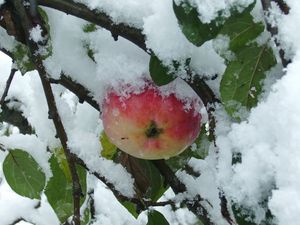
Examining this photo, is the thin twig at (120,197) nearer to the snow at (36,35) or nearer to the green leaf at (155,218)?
the green leaf at (155,218)

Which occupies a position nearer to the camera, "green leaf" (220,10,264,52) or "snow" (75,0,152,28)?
"green leaf" (220,10,264,52)

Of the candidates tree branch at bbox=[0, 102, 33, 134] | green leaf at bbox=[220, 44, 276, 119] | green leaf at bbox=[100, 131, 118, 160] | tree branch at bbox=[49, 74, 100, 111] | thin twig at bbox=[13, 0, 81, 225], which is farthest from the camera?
tree branch at bbox=[0, 102, 33, 134]

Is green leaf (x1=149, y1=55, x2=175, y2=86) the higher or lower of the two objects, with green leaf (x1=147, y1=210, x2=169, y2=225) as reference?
higher

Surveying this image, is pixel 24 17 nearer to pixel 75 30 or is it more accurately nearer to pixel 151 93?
pixel 75 30

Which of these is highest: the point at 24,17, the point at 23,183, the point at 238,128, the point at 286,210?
the point at 24,17

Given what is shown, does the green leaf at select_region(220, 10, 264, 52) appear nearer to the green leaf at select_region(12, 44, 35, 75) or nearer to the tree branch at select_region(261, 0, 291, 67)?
the tree branch at select_region(261, 0, 291, 67)

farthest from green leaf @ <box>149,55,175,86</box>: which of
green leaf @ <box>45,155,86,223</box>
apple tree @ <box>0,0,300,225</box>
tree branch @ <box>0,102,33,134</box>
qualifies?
tree branch @ <box>0,102,33,134</box>

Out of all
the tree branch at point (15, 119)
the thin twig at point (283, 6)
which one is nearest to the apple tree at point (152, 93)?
the thin twig at point (283, 6)

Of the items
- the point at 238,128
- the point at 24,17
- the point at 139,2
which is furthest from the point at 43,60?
the point at 238,128
